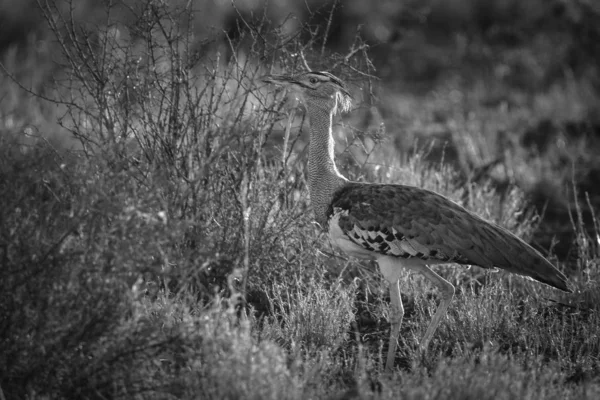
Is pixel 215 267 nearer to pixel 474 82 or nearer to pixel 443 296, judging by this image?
pixel 443 296

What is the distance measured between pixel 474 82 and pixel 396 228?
335 inches

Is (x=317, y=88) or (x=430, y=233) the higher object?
(x=317, y=88)

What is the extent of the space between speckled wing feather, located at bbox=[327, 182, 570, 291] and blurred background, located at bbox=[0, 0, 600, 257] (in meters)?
0.91

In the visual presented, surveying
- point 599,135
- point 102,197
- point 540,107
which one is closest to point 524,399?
point 102,197

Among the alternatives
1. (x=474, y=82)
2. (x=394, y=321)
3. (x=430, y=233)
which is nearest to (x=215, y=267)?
(x=394, y=321)

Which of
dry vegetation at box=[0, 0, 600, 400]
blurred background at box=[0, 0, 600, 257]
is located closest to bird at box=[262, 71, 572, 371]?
dry vegetation at box=[0, 0, 600, 400]

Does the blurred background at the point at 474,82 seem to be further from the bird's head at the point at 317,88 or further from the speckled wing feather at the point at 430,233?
the speckled wing feather at the point at 430,233

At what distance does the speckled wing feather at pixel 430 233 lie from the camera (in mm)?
4012

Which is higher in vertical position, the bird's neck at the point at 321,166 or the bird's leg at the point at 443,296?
the bird's neck at the point at 321,166

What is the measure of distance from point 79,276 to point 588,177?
570cm

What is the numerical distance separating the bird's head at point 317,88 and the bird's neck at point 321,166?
39 millimetres

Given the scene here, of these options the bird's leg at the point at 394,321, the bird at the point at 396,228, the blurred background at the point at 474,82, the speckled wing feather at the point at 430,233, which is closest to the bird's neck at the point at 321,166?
the bird at the point at 396,228

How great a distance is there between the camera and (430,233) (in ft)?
13.3

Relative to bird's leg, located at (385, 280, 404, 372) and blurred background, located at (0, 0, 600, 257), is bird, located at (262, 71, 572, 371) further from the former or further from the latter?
blurred background, located at (0, 0, 600, 257)
